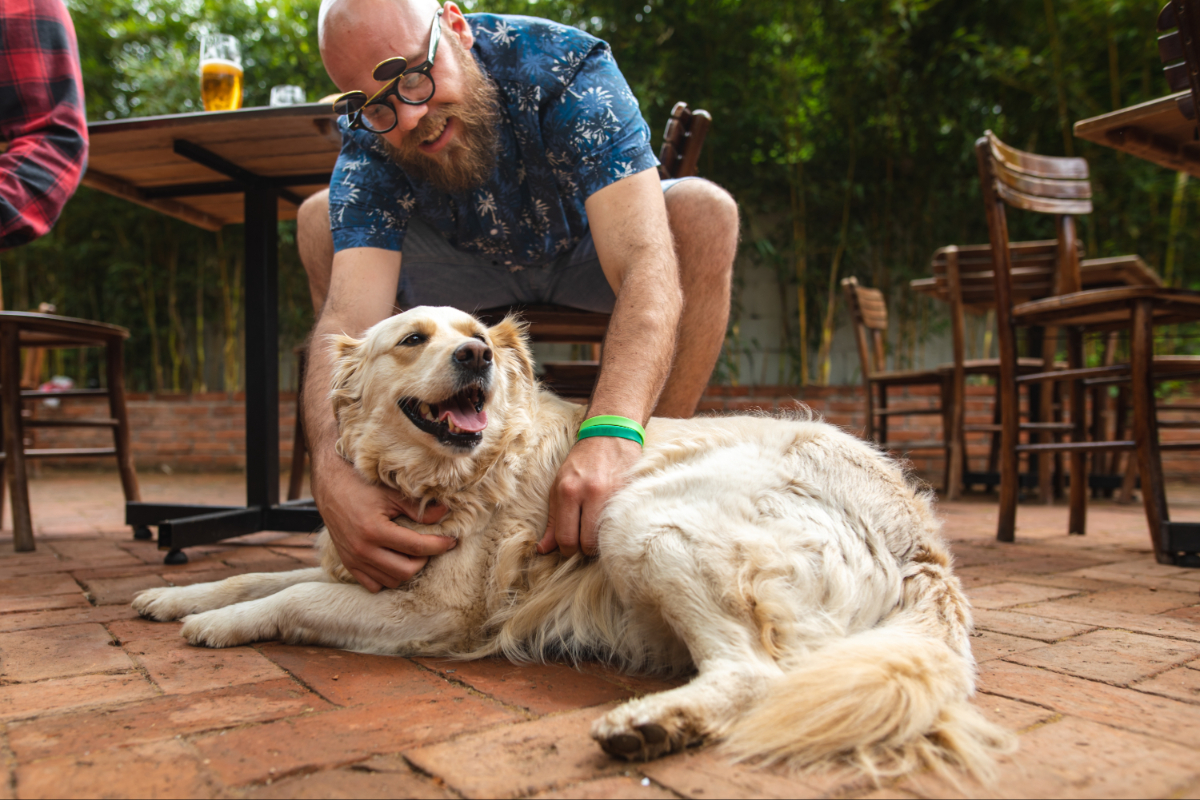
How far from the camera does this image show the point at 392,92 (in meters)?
2.05

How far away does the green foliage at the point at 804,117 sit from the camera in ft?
21.5

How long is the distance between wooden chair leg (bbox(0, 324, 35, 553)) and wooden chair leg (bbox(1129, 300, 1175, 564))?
420 centimetres

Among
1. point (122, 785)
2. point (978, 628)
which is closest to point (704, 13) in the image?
point (978, 628)

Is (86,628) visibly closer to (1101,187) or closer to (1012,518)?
(1012,518)

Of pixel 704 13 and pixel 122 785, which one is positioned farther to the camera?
pixel 704 13

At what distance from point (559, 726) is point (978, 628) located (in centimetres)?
119

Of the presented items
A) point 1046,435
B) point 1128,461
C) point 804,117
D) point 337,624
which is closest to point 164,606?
point 337,624

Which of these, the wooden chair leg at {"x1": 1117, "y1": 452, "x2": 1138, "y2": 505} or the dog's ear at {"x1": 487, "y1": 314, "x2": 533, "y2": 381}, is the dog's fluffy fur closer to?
the dog's ear at {"x1": 487, "y1": 314, "x2": 533, "y2": 381}

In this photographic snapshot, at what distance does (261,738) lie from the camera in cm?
114

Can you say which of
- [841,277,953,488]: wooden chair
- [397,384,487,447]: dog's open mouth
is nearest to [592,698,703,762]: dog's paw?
[397,384,487,447]: dog's open mouth

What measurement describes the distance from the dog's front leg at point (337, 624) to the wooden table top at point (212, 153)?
1539 mm

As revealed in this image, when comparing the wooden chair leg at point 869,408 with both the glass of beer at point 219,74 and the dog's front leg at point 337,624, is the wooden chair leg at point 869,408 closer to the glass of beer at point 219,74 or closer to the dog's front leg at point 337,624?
the glass of beer at point 219,74

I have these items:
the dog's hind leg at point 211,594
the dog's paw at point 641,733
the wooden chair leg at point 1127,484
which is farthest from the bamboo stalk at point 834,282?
the dog's paw at point 641,733

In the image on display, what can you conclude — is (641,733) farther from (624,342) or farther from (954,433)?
(954,433)
